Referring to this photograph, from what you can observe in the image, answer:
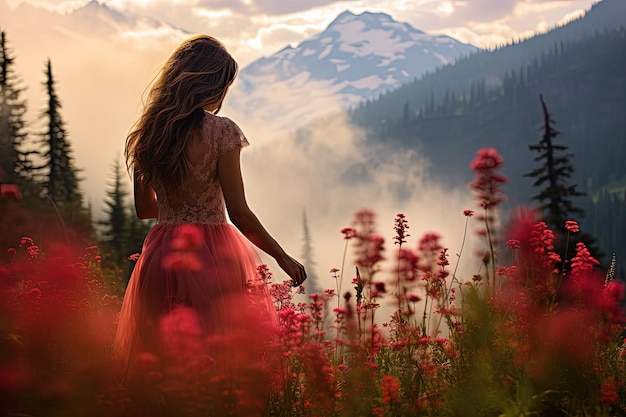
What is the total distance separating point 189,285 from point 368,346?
1.17m

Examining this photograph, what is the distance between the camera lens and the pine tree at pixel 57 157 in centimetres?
5422

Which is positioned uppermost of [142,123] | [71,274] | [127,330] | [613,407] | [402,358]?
[142,123]

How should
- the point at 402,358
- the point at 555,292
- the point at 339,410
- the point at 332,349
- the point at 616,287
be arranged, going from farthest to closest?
the point at 332,349, the point at 402,358, the point at 555,292, the point at 616,287, the point at 339,410

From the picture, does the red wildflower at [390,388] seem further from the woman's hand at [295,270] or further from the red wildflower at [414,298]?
the woman's hand at [295,270]

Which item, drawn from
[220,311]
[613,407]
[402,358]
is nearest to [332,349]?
[402,358]

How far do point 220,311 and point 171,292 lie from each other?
33 centimetres

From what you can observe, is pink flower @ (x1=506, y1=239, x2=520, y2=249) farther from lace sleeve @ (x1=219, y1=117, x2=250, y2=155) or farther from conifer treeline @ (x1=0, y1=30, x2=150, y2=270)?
conifer treeline @ (x1=0, y1=30, x2=150, y2=270)

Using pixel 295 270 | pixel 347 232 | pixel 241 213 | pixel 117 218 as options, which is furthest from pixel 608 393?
pixel 117 218

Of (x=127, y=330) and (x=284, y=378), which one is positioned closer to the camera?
(x=284, y=378)

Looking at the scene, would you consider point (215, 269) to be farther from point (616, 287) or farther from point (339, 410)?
point (616, 287)

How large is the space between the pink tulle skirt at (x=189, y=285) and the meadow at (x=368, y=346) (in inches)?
8.6

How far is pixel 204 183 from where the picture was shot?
4.18 meters

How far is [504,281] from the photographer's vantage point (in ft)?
15.0

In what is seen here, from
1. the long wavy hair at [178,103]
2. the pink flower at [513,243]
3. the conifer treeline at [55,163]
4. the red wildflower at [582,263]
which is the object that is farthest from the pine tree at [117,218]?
the red wildflower at [582,263]
